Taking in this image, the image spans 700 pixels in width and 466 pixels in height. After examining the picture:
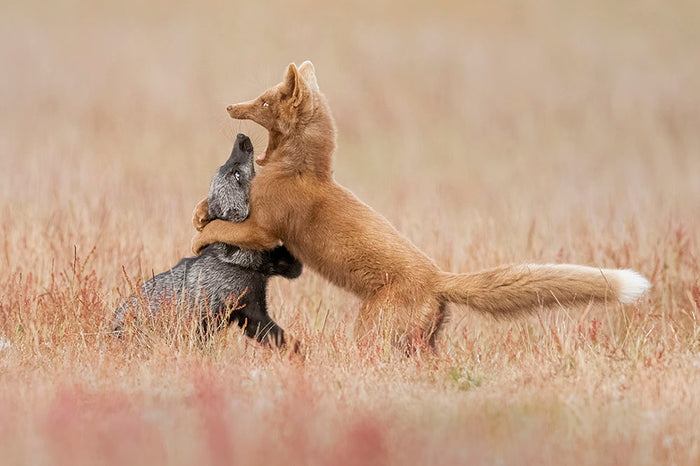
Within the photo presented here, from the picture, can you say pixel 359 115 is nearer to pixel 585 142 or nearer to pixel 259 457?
pixel 585 142

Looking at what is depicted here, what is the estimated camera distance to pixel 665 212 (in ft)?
35.3

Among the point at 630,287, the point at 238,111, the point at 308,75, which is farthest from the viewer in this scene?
the point at 308,75

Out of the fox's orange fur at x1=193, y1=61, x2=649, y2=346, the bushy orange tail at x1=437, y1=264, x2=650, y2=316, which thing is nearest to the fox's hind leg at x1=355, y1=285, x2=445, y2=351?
the fox's orange fur at x1=193, y1=61, x2=649, y2=346

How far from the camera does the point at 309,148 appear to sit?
254 inches

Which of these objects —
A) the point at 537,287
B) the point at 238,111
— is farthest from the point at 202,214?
the point at 537,287

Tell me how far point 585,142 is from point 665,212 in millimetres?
6139

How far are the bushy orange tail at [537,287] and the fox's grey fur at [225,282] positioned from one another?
1189mm

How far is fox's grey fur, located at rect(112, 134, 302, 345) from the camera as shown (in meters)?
6.08

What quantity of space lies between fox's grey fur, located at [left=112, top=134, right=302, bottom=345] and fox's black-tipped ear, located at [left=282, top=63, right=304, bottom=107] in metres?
0.65

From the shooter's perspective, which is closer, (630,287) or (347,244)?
(630,287)

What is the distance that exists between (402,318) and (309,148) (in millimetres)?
1408

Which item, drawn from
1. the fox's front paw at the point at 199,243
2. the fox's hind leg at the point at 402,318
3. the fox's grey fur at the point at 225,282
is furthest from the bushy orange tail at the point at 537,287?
the fox's front paw at the point at 199,243

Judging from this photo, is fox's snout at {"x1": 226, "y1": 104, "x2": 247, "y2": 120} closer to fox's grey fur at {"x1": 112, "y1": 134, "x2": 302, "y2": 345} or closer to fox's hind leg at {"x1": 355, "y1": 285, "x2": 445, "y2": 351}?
fox's grey fur at {"x1": 112, "y1": 134, "x2": 302, "y2": 345}

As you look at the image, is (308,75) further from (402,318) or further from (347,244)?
(402,318)
